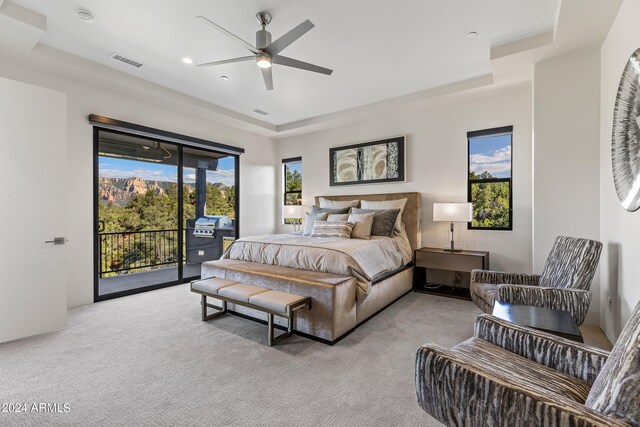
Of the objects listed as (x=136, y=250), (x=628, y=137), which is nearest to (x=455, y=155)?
(x=628, y=137)

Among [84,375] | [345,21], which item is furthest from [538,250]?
[84,375]

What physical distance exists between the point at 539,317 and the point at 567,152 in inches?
80.0

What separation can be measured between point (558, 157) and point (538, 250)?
39.4 inches

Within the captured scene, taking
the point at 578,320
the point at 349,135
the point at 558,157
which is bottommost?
the point at 578,320

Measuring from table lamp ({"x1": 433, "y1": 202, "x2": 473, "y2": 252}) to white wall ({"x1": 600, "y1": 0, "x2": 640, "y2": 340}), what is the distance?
1.32m

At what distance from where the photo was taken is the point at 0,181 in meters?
2.61

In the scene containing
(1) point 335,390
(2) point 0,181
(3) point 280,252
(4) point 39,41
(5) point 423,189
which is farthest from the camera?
(5) point 423,189

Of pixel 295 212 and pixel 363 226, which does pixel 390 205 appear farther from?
pixel 295 212

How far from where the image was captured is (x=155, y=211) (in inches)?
184

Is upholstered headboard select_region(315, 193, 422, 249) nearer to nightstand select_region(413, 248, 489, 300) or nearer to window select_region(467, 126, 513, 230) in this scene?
nightstand select_region(413, 248, 489, 300)

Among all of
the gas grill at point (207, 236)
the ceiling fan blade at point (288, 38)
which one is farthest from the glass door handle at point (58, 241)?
the ceiling fan blade at point (288, 38)

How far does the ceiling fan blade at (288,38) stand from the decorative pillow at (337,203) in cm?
291

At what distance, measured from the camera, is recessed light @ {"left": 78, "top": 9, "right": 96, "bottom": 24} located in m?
2.57

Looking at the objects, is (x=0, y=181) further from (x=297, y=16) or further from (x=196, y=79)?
(x=297, y=16)
